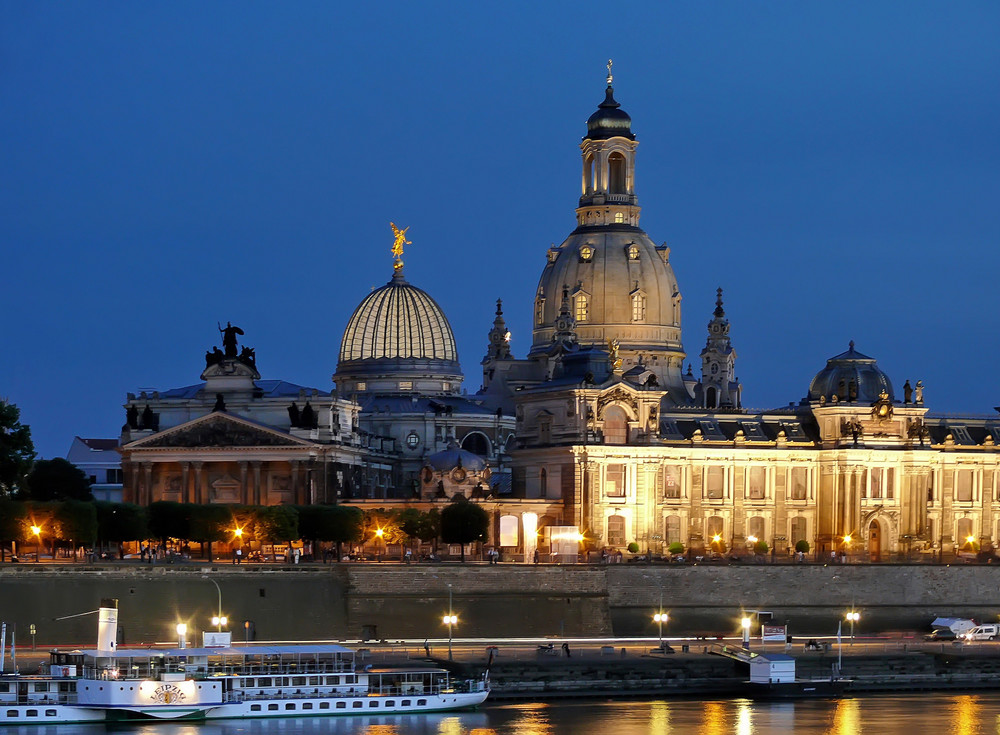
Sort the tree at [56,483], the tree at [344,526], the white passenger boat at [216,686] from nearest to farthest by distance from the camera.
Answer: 1. the white passenger boat at [216,686]
2. the tree at [344,526]
3. the tree at [56,483]

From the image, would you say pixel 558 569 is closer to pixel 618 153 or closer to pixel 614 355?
pixel 614 355

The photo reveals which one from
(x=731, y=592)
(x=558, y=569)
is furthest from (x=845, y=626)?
(x=558, y=569)

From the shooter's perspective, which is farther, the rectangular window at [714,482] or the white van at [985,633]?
the rectangular window at [714,482]

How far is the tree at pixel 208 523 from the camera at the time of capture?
446 ft

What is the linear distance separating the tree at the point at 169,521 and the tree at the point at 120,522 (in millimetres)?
1426

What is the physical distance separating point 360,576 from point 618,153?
179 feet

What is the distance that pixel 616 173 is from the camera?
175500 mm

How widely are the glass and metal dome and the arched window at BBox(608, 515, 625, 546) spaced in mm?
15750

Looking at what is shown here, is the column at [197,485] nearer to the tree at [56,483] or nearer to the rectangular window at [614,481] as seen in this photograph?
the tree at [56,483]

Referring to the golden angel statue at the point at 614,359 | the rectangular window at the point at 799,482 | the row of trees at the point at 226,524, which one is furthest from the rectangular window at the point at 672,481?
the row of trees at the point at 226,524

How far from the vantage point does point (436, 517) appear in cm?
14312

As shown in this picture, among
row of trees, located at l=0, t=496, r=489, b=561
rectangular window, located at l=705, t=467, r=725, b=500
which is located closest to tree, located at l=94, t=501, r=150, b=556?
row of trees, located at l=0, t=496, r=489, b=561

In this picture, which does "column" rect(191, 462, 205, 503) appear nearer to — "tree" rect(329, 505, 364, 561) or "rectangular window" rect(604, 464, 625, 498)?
"tree" rect(329, 505, 364, 561)

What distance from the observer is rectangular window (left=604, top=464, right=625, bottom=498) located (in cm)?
15075
